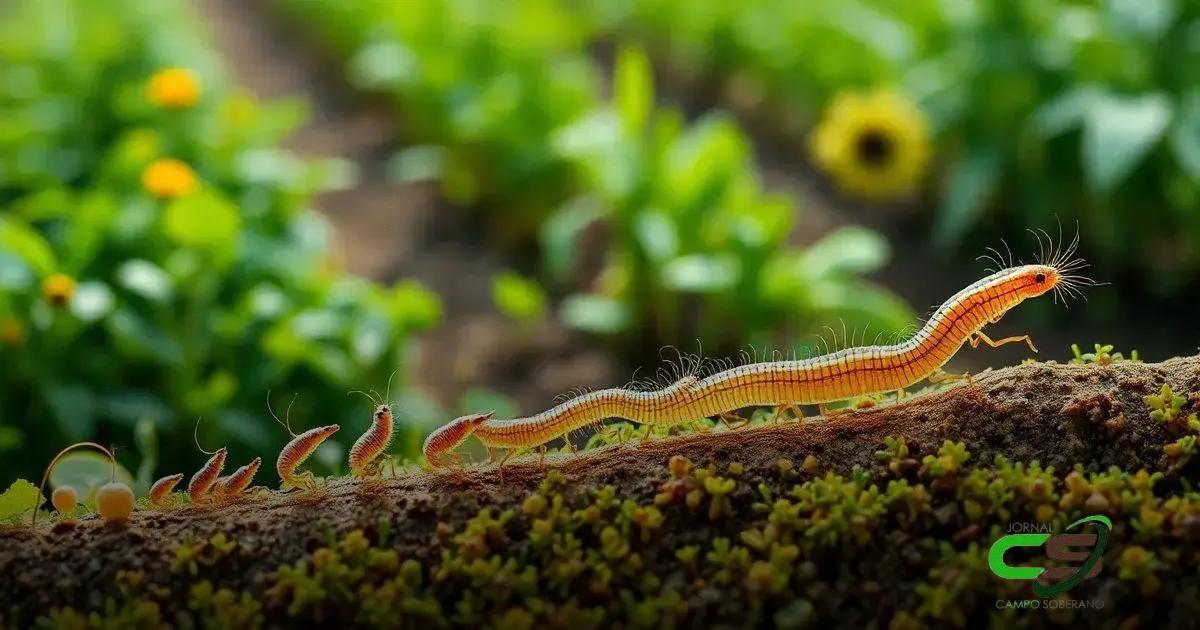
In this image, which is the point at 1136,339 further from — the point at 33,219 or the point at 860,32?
the point at 33,219

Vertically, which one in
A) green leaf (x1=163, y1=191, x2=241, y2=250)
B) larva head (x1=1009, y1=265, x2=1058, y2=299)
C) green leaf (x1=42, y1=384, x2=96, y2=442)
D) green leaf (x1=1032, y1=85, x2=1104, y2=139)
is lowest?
larva head (x1=1009, y1=265, x2=1058, y2=299)

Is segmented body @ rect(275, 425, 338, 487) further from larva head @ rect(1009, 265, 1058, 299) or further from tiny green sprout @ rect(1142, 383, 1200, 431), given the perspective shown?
tiny green sprout @ rect(1142, 383, 1200, 431)

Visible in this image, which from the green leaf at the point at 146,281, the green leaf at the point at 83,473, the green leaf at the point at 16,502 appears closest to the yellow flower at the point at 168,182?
the green leaf at the point at 146,281

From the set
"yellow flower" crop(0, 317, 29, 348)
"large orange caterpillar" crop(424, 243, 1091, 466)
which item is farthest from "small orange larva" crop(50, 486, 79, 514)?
"yellow flower" crop(0, 317, 29, 348)

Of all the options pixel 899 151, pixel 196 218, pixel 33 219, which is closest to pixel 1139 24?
pixel 899 151

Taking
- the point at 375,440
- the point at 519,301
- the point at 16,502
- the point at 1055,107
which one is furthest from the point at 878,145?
the point at 16,502

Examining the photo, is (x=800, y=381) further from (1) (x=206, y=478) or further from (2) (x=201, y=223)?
(2) (x=201, y=223)

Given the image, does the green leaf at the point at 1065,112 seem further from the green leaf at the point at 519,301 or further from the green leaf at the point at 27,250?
the green leaf at the point at 27,250
